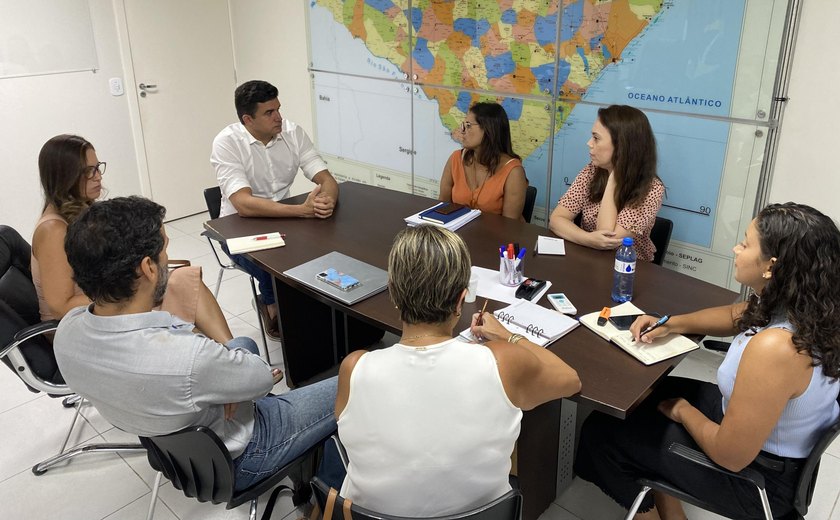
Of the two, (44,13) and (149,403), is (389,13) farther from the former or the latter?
(149,403)

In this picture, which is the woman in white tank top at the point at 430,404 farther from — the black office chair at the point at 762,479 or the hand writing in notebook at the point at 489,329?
the black office chair at the point at 762,479

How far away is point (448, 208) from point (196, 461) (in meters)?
1.80

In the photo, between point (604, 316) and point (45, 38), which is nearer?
point (604, 316)

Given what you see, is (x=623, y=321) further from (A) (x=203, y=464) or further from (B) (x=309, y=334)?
(B) (x=309, y=334)

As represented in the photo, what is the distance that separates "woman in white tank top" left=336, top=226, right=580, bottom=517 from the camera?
4.50ft

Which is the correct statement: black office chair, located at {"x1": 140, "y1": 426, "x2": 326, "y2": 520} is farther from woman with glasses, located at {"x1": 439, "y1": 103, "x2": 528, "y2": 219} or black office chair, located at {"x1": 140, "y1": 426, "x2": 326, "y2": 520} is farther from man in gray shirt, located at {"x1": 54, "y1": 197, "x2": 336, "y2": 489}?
woman with glasses, located at {"x1": 439, "y1": 103, "x2": 528, "y2": 219}

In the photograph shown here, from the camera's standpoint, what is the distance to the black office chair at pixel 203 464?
169 cm

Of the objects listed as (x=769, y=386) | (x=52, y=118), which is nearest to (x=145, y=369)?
(x=769, y=386)

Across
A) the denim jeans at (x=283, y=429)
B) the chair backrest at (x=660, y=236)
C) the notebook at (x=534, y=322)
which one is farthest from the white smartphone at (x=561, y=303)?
the chair backrest at (x=660, y=236)

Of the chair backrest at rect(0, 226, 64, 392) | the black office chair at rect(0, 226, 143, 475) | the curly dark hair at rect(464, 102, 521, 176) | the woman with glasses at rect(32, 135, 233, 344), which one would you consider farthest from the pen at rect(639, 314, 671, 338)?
the chair backrest at rect(0, 226, 64, 392)

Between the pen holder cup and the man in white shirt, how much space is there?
3.71 feet

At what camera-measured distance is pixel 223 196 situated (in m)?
3.54

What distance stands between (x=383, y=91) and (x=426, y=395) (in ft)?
11.5

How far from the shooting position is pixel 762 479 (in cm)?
168
